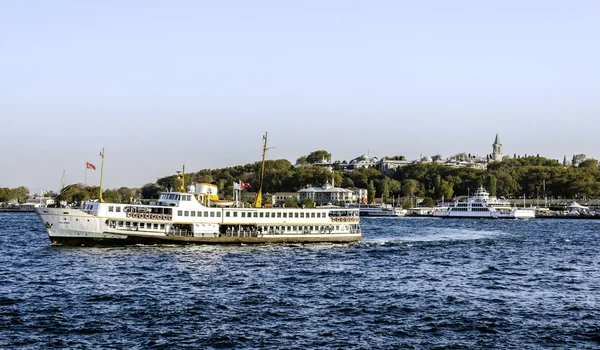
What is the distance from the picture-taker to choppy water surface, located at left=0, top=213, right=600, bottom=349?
31.8 meters

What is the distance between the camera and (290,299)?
136 feet

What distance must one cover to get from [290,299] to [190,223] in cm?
3230

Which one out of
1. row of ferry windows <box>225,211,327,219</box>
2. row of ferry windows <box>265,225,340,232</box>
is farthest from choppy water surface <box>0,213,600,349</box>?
row of ferry windows <box>265,225,340,232</box>

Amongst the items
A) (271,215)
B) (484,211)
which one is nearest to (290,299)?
(271,215)

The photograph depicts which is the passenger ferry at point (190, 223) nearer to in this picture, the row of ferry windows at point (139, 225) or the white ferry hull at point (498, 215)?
the row of ferry windows at point (139, 225)

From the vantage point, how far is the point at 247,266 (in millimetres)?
56062

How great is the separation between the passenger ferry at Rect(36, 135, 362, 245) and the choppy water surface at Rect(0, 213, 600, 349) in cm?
241

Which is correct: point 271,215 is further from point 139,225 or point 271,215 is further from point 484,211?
point 484,211

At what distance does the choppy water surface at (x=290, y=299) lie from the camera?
31.8m

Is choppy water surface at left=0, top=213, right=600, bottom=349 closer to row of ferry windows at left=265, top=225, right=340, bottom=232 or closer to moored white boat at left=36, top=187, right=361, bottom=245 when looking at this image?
moored white boat at left=36, top=187, right=361, bottom=245

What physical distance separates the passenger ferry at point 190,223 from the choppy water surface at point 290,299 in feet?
7.91

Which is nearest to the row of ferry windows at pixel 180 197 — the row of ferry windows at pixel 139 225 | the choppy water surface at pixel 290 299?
the row of ferry windows at pixel 139 225

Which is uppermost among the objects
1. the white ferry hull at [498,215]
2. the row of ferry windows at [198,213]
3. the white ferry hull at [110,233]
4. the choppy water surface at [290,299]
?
the white ferry hull at [498,215]

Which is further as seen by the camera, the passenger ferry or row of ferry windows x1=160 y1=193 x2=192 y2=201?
row of ferry windows x1=160 y1=193 x2=192 y2=201
